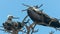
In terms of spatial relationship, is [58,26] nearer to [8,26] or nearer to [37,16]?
[37,16]

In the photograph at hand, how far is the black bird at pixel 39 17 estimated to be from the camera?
1137 cm

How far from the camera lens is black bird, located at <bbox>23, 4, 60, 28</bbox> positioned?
1137cm

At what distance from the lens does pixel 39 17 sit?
11.4 metres

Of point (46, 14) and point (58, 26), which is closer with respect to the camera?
point (46, 14)

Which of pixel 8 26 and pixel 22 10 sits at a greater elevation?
pixel 22 10

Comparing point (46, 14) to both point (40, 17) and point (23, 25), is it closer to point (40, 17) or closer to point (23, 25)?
point (40, 17)

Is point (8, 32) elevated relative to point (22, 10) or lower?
lower

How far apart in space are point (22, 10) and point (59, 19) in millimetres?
1799

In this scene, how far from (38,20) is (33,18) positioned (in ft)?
0.91

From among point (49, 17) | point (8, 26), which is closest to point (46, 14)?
point (49, 17)

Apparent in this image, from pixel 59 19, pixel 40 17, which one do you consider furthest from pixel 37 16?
pixel 59 19

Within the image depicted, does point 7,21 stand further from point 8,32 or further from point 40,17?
point 40,17

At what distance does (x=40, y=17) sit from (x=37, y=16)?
0.16 meters

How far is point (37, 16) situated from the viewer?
11.4 m
